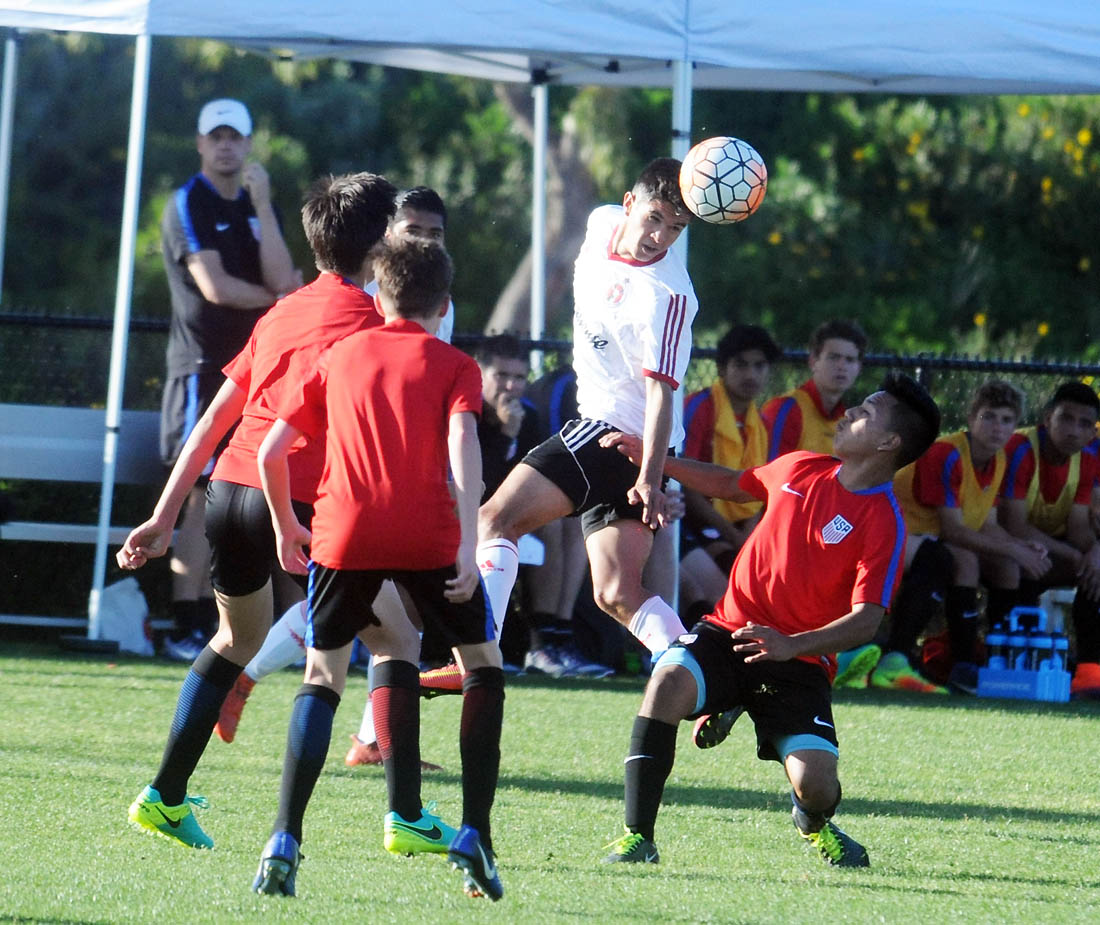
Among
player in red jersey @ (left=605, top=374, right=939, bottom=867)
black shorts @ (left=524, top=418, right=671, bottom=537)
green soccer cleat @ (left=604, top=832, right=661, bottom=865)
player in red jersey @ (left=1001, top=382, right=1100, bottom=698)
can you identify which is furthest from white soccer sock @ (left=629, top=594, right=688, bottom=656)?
player in red jersey @ (left=1001, top=382, right=1100, bottom=698)

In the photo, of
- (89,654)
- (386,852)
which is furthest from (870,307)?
(386,852)

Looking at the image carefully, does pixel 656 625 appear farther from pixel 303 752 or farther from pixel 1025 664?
pixel 1025 664

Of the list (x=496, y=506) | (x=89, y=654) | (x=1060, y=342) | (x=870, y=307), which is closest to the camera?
(x=496, y=506)

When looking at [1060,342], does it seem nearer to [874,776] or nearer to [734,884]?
[874,776]

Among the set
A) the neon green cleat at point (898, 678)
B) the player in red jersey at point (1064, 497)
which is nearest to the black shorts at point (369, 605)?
the neon green cleat at point (898, 678)

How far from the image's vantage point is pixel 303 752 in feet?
13.9

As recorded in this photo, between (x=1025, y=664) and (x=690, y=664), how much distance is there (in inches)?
194

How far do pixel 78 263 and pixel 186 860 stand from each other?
75.6 ft

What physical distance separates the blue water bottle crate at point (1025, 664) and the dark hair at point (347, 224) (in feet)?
18.2

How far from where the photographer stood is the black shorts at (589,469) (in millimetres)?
6180

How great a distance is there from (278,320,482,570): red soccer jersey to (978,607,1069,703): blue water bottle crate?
5.79 metres

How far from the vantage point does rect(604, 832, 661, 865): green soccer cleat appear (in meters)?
4.77

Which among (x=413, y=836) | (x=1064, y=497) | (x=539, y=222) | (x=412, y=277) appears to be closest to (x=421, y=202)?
(x=412, y=277)

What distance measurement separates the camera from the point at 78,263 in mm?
26453
